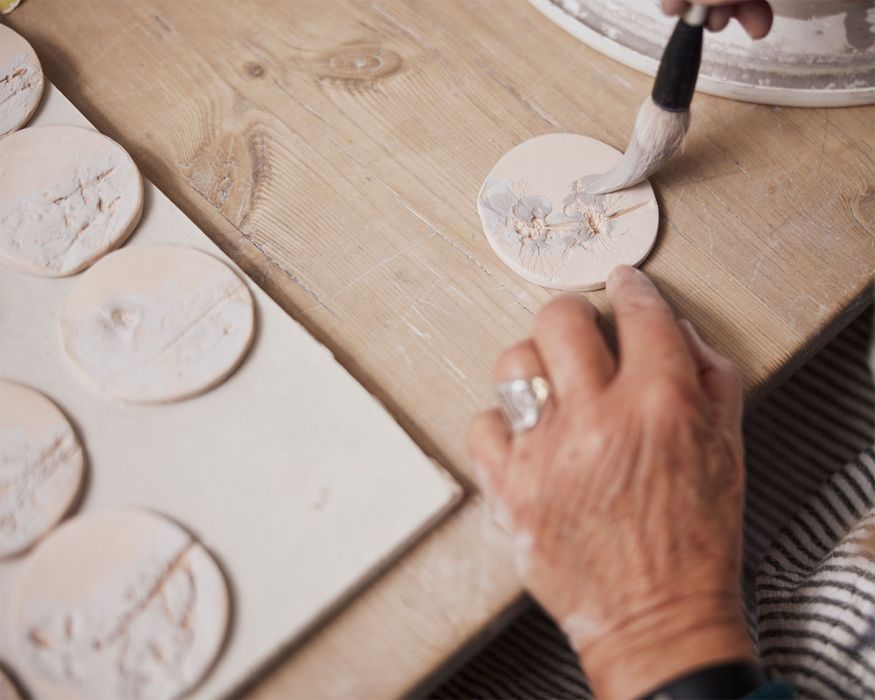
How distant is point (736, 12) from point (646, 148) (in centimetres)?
15

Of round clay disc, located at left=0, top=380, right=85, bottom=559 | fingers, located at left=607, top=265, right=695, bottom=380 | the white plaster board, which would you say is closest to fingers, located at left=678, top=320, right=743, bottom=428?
fingers, located at left=607, top=265, right=695, bottom=380

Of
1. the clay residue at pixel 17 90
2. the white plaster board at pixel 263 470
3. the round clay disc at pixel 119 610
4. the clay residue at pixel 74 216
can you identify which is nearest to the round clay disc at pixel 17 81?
the clay residue at pixel 17 90

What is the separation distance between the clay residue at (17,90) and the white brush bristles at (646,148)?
625 millimetres

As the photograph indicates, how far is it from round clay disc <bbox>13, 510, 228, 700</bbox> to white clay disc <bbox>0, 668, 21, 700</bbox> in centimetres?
1

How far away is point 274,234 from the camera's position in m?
0.86

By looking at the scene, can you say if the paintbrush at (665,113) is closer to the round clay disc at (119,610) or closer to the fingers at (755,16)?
the fingers at (755,16)

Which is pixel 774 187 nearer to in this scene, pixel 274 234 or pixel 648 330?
pixel 648 330

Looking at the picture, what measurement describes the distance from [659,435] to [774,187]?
39cm

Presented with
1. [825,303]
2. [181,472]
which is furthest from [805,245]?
[181,472]

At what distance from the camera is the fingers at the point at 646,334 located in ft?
2.31

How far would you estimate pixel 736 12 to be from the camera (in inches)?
28.3

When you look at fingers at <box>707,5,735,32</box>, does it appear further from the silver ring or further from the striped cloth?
the striped cloth

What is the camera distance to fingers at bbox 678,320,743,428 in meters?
0.73

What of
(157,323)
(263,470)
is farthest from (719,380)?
(157,323)
